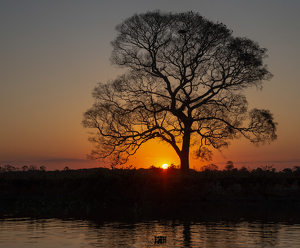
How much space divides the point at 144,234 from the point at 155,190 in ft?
53.7

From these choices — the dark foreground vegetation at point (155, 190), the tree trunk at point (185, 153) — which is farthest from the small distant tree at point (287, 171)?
the tree trunk at point (185, 153)

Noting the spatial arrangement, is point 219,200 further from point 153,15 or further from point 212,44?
point 153,15

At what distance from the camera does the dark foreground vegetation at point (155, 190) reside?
104 feet

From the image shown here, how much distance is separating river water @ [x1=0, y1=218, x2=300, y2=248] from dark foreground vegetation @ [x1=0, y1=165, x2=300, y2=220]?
9.89 metres

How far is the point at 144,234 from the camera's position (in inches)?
669

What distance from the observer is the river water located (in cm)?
1501

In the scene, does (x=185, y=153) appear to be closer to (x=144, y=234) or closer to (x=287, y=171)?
(x=287, y=171)

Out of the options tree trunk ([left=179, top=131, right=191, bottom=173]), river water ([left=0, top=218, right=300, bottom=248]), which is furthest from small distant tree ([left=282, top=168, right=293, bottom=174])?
river water ([left=0, top=218, right=300, bottom=248])

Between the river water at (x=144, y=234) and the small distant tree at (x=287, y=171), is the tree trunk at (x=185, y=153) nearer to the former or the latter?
the small distant tree at (x=287, y=171)

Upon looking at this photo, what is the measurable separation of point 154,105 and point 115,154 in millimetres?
5940

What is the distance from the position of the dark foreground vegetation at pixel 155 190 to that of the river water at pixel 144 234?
9891mm

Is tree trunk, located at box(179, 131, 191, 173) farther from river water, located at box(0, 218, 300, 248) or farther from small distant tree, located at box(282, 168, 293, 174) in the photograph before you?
river water, located at box(0, 218, 300, 248)

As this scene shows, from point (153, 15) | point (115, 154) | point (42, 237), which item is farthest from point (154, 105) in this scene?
point (42, 237)

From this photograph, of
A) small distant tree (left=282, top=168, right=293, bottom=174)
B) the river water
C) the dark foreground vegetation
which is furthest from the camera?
small distant tree (left=282, top=168, right=293, bottom=174)
